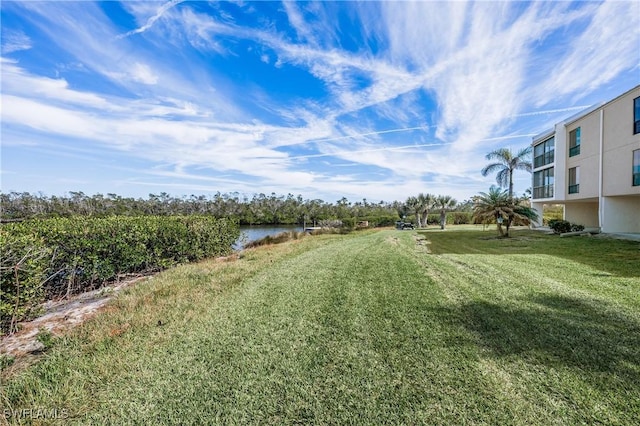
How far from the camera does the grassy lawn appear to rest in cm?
238

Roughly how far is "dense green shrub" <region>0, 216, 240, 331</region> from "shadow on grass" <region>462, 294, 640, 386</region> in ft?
22.0

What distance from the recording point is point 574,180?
1883cm

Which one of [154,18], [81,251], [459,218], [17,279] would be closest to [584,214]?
[459,218]

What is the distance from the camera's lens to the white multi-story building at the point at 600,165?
47.1 ft

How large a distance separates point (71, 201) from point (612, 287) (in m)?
62.5

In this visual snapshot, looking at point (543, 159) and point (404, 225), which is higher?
point (543, 159)

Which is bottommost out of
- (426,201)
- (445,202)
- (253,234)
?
(253,234)

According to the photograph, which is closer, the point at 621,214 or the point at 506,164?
the point at 621,214

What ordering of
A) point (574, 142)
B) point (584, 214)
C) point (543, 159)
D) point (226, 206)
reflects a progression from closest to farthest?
1. point (574, 142)
2. point (584, 214)
3. point (543, 159)
4. point (226, 206)

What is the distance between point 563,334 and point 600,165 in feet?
61.5

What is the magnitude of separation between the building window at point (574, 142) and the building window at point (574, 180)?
1084 mm

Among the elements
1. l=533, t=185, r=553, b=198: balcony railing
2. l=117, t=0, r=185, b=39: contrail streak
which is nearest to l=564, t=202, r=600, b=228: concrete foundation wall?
l=533, t=185, r=553, b=198: balcony railing

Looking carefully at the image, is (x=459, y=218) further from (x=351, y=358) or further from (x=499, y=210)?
(x=351, y=358)

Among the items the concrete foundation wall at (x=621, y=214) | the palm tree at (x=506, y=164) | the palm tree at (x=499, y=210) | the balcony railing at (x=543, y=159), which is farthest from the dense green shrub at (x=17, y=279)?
the palm tree at (x=506, y=164)
